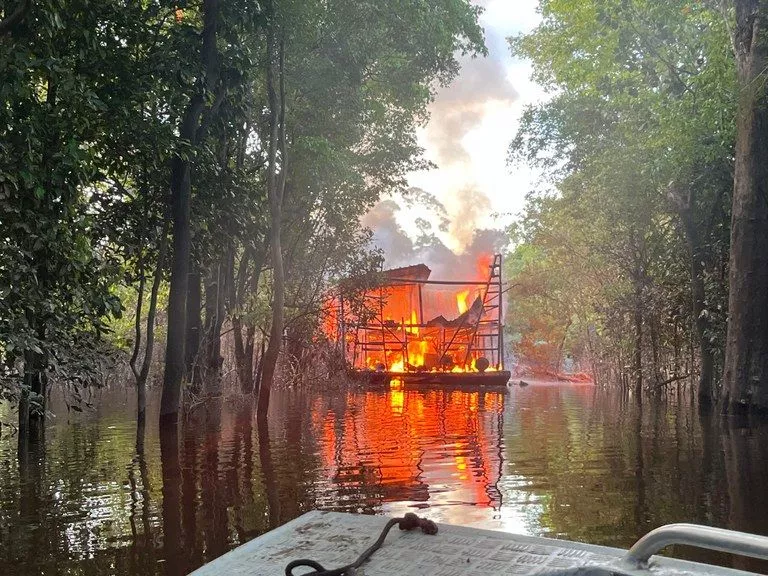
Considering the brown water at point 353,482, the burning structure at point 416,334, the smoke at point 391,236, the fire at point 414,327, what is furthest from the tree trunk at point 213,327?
the smoke at point 391,236

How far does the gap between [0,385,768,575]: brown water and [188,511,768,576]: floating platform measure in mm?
2078

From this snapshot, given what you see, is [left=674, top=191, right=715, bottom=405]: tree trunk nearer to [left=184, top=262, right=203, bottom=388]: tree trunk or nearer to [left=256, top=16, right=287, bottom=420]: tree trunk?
[left=256, top=16, right=287, bottom=420]: tree trunk

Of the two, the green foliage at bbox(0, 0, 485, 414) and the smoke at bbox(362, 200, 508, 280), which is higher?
the smoke at bbox(362, 200, 508, 280)

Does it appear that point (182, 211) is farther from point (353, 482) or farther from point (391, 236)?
point (391, 236)

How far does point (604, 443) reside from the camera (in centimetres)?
1127

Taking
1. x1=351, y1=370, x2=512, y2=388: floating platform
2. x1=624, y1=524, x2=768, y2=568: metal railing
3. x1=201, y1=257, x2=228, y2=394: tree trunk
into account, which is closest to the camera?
x1=624, y1=524, x2=768, y2=568: metal railing

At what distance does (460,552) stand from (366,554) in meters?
0.41

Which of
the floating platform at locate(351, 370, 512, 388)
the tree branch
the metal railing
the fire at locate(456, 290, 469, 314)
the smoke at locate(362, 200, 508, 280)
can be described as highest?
the smoke at locate(362, 200, 508, 280)

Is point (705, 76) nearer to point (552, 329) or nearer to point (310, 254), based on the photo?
point (310, 254)

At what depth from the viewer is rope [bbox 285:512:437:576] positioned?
2.62 metres

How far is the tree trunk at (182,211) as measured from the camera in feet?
42.8

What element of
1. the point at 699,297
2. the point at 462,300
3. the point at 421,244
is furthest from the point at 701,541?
the point at 421,244

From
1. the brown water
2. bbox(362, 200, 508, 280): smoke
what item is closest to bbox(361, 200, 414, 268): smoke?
bbox(362, 200, 508, 280): smoke

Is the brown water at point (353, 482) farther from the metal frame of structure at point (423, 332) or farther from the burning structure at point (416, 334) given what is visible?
the metal frame of structure at point (423, 332)
